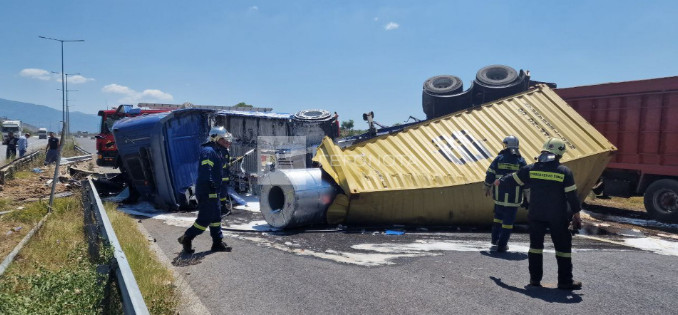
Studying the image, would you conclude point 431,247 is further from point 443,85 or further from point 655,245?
point 443,85

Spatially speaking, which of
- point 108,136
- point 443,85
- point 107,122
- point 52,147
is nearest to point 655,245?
point 443,85

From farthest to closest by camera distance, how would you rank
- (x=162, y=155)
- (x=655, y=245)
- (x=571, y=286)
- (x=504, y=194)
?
(x=162, y=155), (x=655, y=245), (x=504, y=194), (x=571, y=286)

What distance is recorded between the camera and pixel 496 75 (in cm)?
1053

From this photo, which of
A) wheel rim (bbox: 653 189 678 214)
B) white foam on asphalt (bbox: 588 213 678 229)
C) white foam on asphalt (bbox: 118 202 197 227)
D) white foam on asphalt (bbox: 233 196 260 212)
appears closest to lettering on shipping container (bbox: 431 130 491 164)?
white foam on asphalt (bbox: 588 213 678 229)

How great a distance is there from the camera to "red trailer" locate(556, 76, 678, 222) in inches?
337

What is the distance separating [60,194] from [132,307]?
31.1 ft

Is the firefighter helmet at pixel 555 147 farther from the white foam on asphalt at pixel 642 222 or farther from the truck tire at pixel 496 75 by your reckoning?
the truck tire at pixel 496 75

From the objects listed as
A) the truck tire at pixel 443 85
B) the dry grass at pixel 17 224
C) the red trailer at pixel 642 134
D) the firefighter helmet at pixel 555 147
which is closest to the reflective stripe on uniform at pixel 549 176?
the firefighter helmet at pixel 555 147

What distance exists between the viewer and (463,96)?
1030 cm

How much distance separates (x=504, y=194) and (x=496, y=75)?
5.52m

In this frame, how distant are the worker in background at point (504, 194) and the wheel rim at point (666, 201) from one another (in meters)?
4.74

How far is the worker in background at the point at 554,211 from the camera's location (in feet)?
13.9

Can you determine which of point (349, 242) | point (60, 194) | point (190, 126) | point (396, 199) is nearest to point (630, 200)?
point (396, 199)

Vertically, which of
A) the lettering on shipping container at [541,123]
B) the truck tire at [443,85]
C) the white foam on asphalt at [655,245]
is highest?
the truck tire at [443,85]
